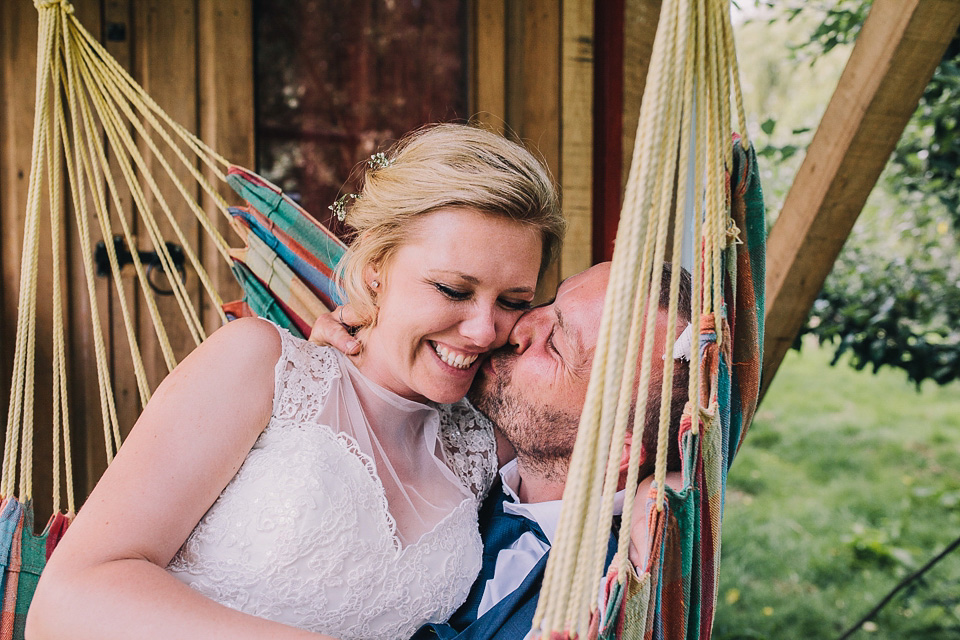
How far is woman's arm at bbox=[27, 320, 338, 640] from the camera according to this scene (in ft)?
3.21

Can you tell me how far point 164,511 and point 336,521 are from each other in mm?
260

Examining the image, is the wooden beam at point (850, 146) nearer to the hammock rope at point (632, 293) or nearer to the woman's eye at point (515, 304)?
the woman's eye at point (515, 304)

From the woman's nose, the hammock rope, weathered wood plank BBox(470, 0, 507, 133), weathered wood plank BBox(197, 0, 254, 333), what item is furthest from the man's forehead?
weathered wood plank BBox(197, 0, 254, 333)

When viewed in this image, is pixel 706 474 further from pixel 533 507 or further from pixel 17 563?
pixel 17 563

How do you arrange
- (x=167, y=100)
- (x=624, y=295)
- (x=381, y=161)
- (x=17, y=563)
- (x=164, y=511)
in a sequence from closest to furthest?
1. (x=624, y=295)
2. (x=164, y=511)
3. (x=17, y=563)
4. (x=381, y=161)
5. (x=167, y=100)

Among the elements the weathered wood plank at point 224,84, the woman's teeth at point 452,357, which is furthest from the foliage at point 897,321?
the weathered wood plank at point 224,84

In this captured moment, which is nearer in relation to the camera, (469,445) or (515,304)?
(515,304)

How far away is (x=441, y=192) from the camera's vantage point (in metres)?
1.34

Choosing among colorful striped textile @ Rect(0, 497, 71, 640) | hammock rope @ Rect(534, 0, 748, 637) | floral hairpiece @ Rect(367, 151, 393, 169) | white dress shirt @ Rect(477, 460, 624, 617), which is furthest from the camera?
floral hairpiece @ Rect(367, 151, 393, 169)

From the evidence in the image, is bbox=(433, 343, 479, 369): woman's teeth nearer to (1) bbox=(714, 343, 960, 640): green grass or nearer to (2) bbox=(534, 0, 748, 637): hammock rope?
(2) bbox=(534, 0, 748, 637): hammock rope

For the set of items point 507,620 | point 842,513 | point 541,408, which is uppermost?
point 541,408

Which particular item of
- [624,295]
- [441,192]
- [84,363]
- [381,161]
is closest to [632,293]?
[624,295]

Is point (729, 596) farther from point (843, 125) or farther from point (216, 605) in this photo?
point (216, 605)

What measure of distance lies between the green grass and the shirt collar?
63.3 inches
